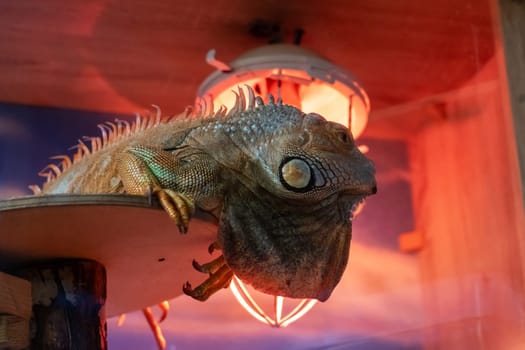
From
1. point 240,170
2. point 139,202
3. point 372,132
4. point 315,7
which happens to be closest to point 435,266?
point 372,132

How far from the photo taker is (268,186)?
1.53 m

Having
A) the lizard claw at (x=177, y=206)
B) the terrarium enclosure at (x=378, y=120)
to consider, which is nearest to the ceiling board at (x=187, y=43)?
the terrarium enclosure at (x=378, y=120)

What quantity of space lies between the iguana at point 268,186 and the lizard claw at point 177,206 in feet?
0.08

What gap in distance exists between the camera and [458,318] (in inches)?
107

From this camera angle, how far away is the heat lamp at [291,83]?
2125 millimetres

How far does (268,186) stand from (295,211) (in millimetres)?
79

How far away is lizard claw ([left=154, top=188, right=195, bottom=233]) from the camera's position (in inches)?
52.4

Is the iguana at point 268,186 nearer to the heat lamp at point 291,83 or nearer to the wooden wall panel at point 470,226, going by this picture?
the heat lamp at point 291,83

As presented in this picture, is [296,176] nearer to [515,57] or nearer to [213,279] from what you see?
[213,279]

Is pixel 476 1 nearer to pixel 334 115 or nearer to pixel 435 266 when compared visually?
pixel 334 115

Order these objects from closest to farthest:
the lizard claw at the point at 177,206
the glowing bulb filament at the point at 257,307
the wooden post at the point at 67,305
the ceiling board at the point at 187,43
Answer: the lizard claw at the point at 177,206, the wooden post at the point at 67,305, the glowing bulb filament at the point at 257,307, the ceiling board at the point at 187,43

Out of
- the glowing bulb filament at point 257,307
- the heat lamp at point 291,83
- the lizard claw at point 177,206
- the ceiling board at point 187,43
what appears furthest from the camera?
the ceiling board at point 187,43

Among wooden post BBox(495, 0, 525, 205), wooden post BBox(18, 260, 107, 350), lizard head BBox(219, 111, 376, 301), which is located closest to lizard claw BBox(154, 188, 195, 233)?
lizard head BBox(219, 111, 376, 301)

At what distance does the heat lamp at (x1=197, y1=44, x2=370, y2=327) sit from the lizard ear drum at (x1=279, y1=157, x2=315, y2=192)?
60cm
